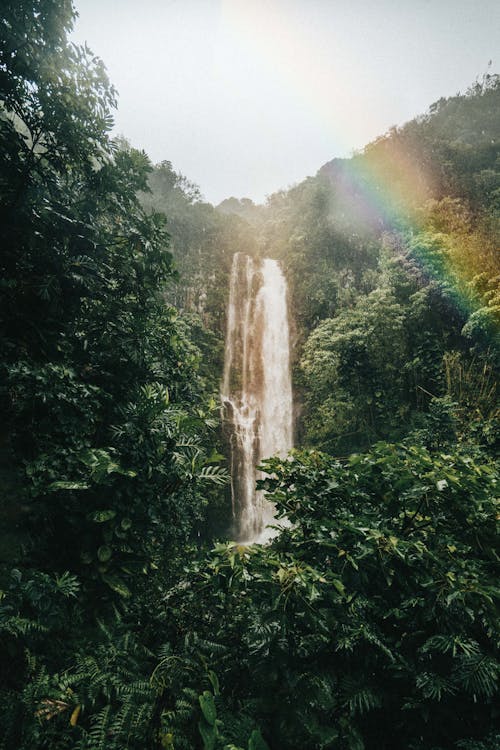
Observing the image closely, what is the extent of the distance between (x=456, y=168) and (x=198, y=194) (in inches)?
580

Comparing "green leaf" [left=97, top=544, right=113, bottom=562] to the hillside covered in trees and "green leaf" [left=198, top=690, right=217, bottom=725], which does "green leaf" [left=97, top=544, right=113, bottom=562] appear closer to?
the hillside covered in trees

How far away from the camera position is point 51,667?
87.5 inches

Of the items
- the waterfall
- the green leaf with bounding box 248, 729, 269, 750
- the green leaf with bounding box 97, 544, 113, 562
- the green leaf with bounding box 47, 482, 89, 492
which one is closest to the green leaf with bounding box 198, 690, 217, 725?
the green leaf with bounding box 248, 729, 269, 750

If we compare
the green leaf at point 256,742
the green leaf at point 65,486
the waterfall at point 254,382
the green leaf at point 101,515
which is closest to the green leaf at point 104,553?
the green leaf at point 101,515

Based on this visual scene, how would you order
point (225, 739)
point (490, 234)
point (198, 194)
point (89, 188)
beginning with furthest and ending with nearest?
point (198, 194), point (490, 234), point (89, 188), point (225, 739)

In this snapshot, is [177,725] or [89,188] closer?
[177,725]

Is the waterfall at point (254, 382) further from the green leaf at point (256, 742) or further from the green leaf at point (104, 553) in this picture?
the green leaf at point (256, 742)

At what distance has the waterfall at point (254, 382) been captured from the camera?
39.5 ft

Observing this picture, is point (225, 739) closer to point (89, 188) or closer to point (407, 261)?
point (89, 188)

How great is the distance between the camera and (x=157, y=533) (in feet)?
12.4

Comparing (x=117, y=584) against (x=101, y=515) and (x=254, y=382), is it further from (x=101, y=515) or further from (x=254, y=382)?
(x=254, y=382)

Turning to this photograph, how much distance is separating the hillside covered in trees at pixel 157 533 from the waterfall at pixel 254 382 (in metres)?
6.67

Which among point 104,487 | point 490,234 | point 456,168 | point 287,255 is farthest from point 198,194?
point 104,487

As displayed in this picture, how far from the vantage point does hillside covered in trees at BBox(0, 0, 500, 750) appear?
1617 mm
